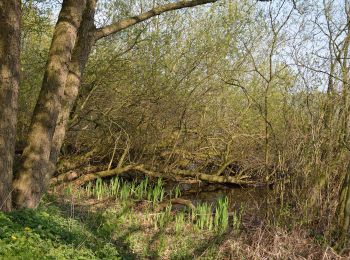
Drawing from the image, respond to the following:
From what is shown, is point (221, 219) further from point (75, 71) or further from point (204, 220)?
point (75, 71)

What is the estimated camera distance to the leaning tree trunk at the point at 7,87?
5.29 m

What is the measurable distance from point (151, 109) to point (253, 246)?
17.0ft

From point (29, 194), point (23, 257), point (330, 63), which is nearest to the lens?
point (23, 257)

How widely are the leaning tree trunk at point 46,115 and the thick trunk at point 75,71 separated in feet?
1.57

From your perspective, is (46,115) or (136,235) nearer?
(46,115)

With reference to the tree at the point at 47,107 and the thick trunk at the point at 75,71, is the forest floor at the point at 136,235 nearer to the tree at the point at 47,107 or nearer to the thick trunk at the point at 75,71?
the tree at the point at 47,107

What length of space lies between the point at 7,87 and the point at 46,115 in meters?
0.87

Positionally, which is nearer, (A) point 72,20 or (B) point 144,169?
(A) point 72,20

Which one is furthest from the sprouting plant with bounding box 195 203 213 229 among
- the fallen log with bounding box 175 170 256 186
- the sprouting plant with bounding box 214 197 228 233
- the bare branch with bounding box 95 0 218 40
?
the fallen log with bounding box 175 170 256 186

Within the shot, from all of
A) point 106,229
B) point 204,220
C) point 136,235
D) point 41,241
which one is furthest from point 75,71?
point 41,241

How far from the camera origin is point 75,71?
22.9ft

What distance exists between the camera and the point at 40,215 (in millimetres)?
5020

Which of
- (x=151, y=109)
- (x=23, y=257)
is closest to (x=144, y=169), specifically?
(x=151, y=109)

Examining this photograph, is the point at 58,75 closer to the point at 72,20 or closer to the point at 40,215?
the point at 72,20
